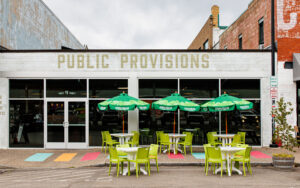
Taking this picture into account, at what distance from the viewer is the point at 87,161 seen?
1187 cm

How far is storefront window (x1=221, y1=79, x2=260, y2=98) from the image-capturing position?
15367 mm

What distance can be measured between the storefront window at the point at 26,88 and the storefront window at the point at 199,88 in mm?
7016

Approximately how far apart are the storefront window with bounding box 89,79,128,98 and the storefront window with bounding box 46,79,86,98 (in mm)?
439

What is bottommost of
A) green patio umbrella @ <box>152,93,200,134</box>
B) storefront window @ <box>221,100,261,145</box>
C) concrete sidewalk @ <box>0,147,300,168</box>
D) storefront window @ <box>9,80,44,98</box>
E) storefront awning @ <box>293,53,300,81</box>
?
concrete sidewalk @ <box>0,147,300,168</box>

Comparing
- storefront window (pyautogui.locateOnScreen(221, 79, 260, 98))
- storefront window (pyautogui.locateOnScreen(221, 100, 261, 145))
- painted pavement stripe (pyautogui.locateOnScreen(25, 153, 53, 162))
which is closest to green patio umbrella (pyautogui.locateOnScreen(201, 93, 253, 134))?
storefront window (pyautogui.locateOnScreen(221, 79, 260, 98))

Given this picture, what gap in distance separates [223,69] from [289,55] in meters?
3.34

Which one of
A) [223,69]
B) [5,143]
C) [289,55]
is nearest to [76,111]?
[5,143]

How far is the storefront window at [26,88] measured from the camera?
50.2 ft

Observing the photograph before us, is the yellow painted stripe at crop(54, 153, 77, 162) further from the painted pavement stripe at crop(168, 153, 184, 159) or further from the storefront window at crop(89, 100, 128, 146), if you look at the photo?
the painted pavement stripe at crop(168, 153, 184, 159)

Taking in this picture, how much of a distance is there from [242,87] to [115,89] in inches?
248

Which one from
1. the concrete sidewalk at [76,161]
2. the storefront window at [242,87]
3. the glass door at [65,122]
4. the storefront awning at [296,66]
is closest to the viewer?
the concrete sidewalk at [76,161]

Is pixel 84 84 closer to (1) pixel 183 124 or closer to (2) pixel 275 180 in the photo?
(1) pixel 183 124

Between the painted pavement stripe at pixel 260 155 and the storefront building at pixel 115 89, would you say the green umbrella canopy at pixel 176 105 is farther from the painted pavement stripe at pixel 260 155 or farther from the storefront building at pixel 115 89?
the painted pavement stripe at pixel 260 155

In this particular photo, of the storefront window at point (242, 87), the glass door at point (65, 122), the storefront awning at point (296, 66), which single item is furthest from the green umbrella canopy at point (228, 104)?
the glass door at point (65, 122)
